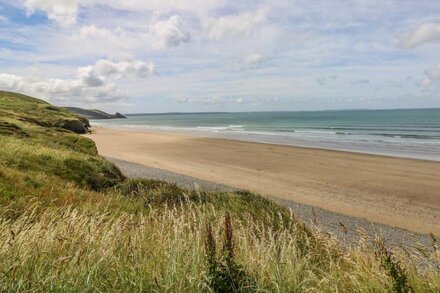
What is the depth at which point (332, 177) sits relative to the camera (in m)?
24.2

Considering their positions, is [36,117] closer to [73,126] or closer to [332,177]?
[73,126]

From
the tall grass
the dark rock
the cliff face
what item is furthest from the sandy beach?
the dark rock

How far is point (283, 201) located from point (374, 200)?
14.3ft

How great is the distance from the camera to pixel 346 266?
17.2ft

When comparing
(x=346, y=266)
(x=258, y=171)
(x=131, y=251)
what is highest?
(x=131, y=251)

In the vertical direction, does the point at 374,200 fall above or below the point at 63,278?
below

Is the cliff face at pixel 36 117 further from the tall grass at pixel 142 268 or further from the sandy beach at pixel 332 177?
the tall grass at pixel 142 268

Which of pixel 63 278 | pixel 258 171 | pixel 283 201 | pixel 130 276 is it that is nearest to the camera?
pixel 63 278

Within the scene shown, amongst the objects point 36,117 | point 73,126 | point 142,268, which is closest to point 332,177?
point 142,268

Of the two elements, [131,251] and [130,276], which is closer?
[130,276]

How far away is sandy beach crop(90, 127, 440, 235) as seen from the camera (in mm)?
16578

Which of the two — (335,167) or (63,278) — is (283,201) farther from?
(63,278)

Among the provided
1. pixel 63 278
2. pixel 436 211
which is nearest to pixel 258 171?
pixel 436 211

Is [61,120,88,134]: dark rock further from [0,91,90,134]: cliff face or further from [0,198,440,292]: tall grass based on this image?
[0,198,440,292]: tall grass
